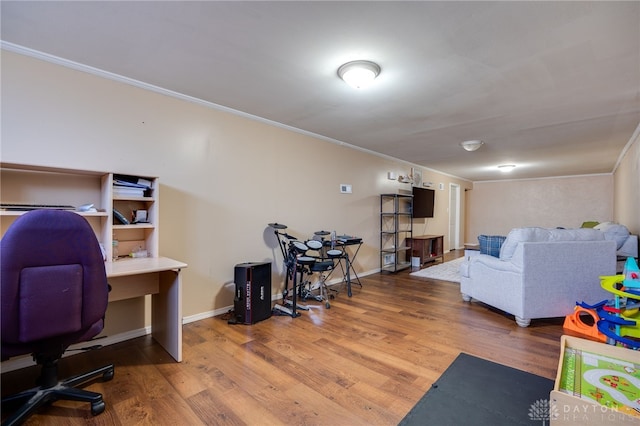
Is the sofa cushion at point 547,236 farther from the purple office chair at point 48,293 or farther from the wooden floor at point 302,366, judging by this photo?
the purple office chair at point 48,293

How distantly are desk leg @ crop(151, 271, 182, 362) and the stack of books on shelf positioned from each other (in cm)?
73

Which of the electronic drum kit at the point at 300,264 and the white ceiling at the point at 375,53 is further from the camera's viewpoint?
the electronic drum kit at the point at 300,264

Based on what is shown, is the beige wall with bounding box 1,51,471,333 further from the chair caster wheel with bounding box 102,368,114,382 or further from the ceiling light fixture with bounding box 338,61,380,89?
the ceiling light fixture with bounding box 338,61,380,89

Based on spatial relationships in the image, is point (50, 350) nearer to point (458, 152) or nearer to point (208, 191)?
point (208, 191)

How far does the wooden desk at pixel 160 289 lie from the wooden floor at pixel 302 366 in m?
0.15

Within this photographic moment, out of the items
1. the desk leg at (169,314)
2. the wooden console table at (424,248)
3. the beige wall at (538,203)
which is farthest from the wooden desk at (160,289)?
the beige wall at (538,203)

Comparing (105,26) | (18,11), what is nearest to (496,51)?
(105,26)

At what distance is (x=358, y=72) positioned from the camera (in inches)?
90.0

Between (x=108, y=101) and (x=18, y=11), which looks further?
(x=108, y=101)

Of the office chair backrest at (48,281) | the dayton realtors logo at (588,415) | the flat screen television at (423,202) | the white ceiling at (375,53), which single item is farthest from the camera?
the flat screen television at (423,202)

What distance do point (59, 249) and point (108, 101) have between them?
1.58m

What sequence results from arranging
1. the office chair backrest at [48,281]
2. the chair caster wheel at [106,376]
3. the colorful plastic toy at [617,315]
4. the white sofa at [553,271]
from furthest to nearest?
the white sofa at [553,271], the colorful plastic toy at [617,315], the chair caster wheel at [106,376], the office chair backrest at [48,281]

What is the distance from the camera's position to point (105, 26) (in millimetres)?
1842

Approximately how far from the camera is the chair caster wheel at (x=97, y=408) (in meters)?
1.62
